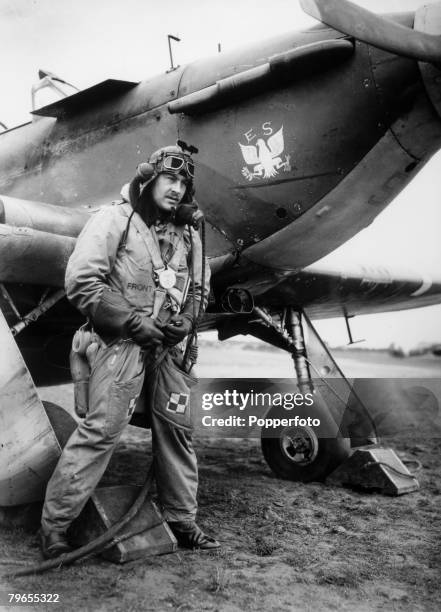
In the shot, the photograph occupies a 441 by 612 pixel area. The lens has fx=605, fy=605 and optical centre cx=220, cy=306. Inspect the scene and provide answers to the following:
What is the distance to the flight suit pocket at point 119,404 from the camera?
2576 mm

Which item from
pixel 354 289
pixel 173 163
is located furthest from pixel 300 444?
pixel 173 163

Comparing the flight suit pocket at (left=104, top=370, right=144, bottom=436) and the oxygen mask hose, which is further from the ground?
the oxygen mask hose

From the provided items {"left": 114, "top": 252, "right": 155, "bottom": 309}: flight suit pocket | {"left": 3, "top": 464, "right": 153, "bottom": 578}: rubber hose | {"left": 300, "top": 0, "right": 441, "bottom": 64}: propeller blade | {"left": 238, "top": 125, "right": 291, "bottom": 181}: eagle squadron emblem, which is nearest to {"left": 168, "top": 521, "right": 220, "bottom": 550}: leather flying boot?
{"left": 3, "top": 464, "right": 153, "bottom": 578}: rubber hose

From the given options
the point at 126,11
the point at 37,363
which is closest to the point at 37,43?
the point at 126,11

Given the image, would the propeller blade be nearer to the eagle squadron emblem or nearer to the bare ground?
the eagle squadron emblem

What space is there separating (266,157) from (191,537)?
2.11m

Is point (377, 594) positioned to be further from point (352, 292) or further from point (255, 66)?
point (352, 292)

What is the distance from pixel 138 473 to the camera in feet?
15.8

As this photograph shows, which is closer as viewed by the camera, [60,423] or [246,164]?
[60,423]

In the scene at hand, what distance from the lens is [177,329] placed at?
8.95ft

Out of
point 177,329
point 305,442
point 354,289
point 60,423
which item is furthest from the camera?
point 354,289

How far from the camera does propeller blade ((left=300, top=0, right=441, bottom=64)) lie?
2438mm

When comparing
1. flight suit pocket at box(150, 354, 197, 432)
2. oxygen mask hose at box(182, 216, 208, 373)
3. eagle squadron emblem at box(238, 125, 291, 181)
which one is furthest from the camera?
eagle squadron emblem at box(238, 125, 291, 181)

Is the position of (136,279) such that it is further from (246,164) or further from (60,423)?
(246,164)
